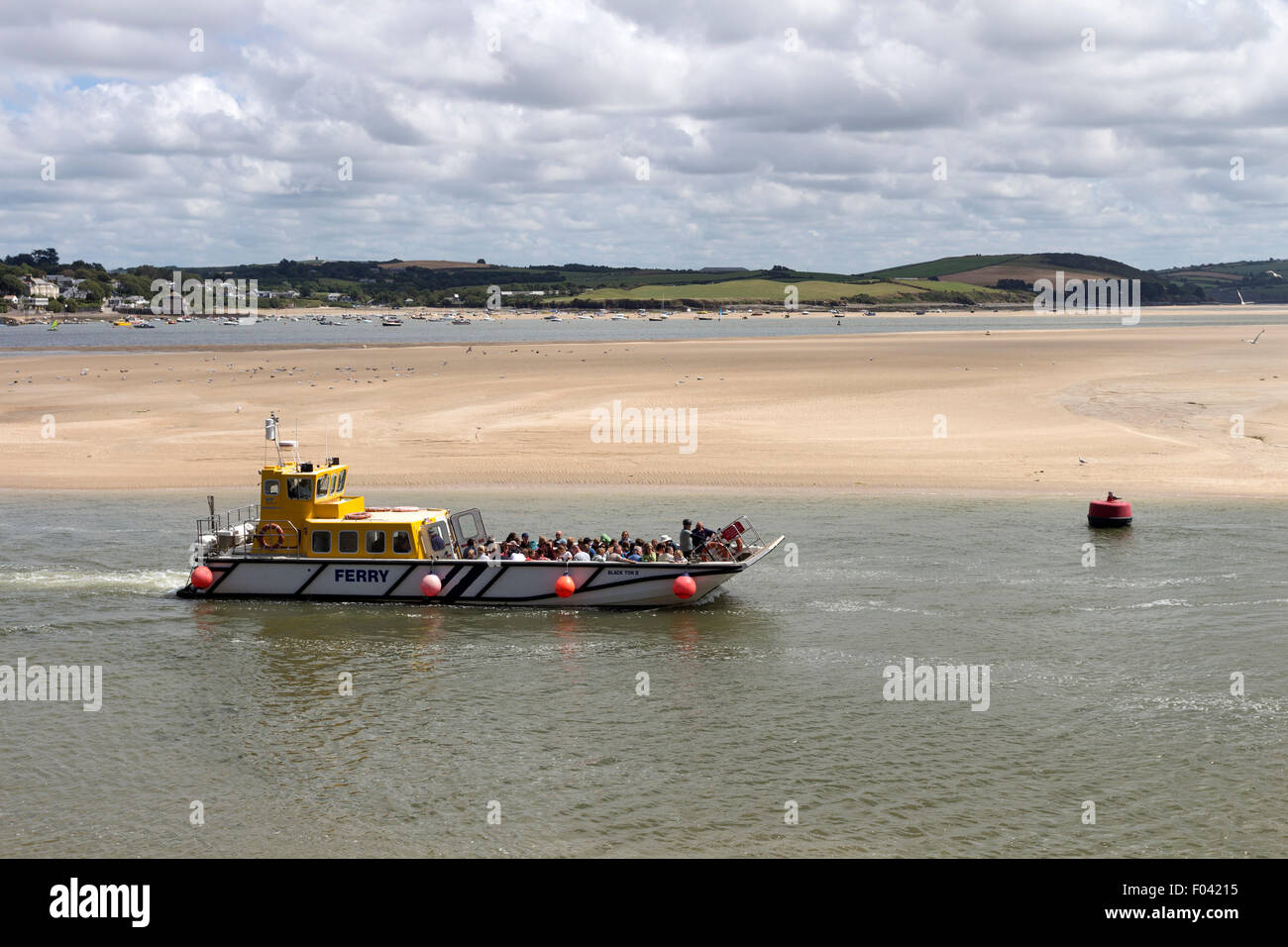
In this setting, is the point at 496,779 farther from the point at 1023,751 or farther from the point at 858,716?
the point at 1023,751

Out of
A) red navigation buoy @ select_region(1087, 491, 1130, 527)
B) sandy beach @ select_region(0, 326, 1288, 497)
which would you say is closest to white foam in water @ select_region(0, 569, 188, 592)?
sandy beach @ select_region(0, 326, 1288, 497)

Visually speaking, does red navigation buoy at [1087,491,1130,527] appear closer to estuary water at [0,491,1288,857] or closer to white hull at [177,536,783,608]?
estuary water at [0,491,1288,857]

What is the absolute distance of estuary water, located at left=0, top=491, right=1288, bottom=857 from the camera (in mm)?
17250

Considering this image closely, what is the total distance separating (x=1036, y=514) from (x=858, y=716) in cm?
1936

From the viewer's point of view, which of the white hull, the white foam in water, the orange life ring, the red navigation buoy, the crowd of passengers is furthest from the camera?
the red navigation buoy

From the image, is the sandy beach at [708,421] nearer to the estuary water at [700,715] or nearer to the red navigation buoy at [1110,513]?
the red navigation buoy at [1110,513]

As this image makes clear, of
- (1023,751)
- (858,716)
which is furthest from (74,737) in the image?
(1023,751)

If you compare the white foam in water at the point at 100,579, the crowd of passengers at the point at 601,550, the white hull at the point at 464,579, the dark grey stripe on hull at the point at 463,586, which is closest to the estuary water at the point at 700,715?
the white foam in water at the point at 100,579

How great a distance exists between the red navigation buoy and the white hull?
11905 mm

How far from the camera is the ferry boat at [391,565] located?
29.6 m

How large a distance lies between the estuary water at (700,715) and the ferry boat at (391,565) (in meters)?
0.65

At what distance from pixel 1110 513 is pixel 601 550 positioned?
15988 millimetres

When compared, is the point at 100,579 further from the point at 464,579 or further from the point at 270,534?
the point at 464,579

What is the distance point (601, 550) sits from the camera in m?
30.3
